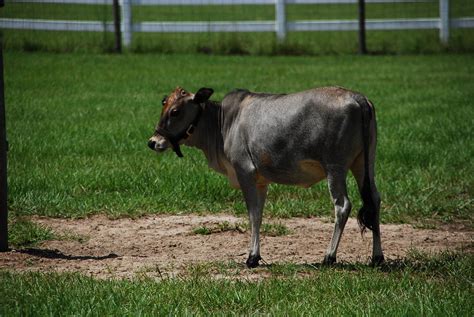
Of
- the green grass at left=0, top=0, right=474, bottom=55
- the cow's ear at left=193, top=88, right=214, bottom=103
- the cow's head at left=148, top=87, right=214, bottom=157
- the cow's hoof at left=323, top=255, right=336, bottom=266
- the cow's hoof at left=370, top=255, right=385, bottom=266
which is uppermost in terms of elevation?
the green grass at left=0, top=0, right=474, bottom=55

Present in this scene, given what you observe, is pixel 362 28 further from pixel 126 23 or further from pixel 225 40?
pixel 126 23

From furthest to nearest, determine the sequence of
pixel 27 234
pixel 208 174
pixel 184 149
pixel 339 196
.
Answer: pixel 184 149
pixel 208 174
pixel 27 234
pixel 339 196

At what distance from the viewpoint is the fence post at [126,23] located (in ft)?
82.9

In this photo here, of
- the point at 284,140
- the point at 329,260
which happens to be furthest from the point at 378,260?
the point at 284,140

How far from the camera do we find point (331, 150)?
23.4ft

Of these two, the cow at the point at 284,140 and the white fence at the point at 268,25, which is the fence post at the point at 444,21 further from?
the cow at the point at 284,140

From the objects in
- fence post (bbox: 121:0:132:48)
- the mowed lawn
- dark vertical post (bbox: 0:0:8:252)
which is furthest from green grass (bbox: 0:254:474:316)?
fence post (bbox: 121:0:132:48)

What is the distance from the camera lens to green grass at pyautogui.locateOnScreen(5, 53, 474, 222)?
982 cm

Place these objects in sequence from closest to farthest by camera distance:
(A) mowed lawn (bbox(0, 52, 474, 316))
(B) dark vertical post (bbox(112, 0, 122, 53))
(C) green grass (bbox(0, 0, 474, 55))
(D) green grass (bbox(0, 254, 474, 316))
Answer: (D) green grass (bbox(0, 254, 474, 316))
(A) mowed lawn (bbox(0, 52, 474, 316))
(B) dark vertical post (bbox(112, 0, 122, 53))
(C) green grass (bbox(0, 0, 474, 55))

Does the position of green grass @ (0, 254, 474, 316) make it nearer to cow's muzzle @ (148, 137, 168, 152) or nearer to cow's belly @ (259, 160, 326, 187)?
cow's belly @ (259, 160, 326, 187)

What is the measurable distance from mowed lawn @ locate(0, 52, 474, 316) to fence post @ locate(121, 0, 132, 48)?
2.32 m

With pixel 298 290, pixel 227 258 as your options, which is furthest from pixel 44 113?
pixel 298 290

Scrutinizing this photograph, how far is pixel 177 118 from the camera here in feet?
25.9

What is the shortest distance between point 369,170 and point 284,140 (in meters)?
0.68
